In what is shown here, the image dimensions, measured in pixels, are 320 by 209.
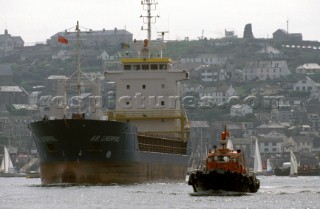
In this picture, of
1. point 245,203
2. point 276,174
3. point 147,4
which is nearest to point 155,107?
point 147,4

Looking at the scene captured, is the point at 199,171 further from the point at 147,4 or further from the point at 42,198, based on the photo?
the point at 147,4

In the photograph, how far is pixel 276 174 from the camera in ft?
580

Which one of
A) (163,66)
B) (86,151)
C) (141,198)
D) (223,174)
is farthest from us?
(163,66)

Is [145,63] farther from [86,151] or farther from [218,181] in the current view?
[218,181]

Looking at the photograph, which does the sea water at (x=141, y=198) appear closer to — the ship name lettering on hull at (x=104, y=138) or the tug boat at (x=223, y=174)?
the tug boat at (x=223, y=174)

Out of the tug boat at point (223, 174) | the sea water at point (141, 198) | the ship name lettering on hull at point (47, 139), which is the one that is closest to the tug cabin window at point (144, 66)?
the ship name lettering on hull at point (47, 139)

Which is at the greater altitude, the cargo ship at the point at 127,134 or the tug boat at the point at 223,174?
the cargo ship at the point at 127,134

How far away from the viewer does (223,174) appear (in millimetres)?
73000

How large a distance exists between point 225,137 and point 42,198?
33.3 ft

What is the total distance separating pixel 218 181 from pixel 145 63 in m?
29.9

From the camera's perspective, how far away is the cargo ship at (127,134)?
84.9m

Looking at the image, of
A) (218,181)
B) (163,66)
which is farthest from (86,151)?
(163,66)

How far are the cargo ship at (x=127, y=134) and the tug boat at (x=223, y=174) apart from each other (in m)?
11.3

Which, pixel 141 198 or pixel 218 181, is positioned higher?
pixel 218 181
